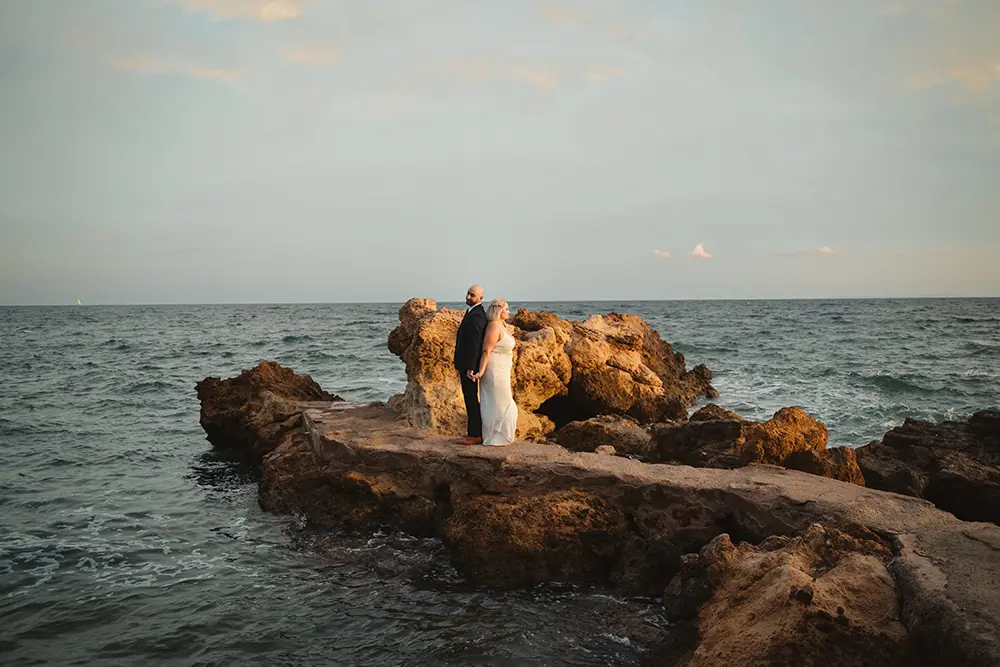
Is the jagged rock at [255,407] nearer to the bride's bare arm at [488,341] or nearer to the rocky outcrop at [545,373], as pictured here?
the rocky outcrop at [545,373]

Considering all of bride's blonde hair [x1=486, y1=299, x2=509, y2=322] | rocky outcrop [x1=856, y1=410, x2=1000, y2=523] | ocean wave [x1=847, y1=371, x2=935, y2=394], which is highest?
bride's blonde hair [x1=486, y1=299, x2=509, y2=322]

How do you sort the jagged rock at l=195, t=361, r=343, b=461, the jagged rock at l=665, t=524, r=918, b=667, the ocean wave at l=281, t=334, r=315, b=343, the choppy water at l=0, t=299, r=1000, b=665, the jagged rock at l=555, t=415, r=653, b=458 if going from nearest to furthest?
the jagged rock at l=665, t=524, r=918, b=667 → the choppy water at l=0, t=299, r=1000, b=665 → the jagged rock at l=555, t=415, r=653, b=458 → the jagged rock at l=195, t=361, r=343, b=461 → the ocean wave at l=281, t=334, r=315, b=343

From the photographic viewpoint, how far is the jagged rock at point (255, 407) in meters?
13.1

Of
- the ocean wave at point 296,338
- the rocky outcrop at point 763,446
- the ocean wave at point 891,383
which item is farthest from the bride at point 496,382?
the ocean wave at point 296,338

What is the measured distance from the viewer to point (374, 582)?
7383mm

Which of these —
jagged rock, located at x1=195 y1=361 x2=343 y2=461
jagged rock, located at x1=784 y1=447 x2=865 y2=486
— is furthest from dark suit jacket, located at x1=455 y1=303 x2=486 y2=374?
jagged rock, located at x1=195 y1=361 x2=343 y2=461

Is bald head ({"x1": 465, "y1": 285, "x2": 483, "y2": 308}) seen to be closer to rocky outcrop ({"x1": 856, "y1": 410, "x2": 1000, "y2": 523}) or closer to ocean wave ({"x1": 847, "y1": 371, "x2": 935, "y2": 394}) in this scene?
rocky outcrop ({"x1": 856, "y1": 410, "x2": 1000, "y2": 523})

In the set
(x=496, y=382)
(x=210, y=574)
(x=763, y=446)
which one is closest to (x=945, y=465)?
(x=763, y=446)

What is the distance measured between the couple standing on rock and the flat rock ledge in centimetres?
43

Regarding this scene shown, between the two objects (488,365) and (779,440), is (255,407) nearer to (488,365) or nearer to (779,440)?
(488,365)

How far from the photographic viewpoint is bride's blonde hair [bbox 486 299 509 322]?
30.0 ft

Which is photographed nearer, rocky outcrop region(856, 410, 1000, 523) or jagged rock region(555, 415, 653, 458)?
rocky outcrop region(856, 410, 1000, 523)

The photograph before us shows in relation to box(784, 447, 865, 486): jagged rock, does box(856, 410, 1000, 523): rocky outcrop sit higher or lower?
lower

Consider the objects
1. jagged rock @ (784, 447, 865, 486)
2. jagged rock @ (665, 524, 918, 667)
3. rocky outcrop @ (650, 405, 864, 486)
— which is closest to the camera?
jagged rock @ (665, 524, 918, 667)
